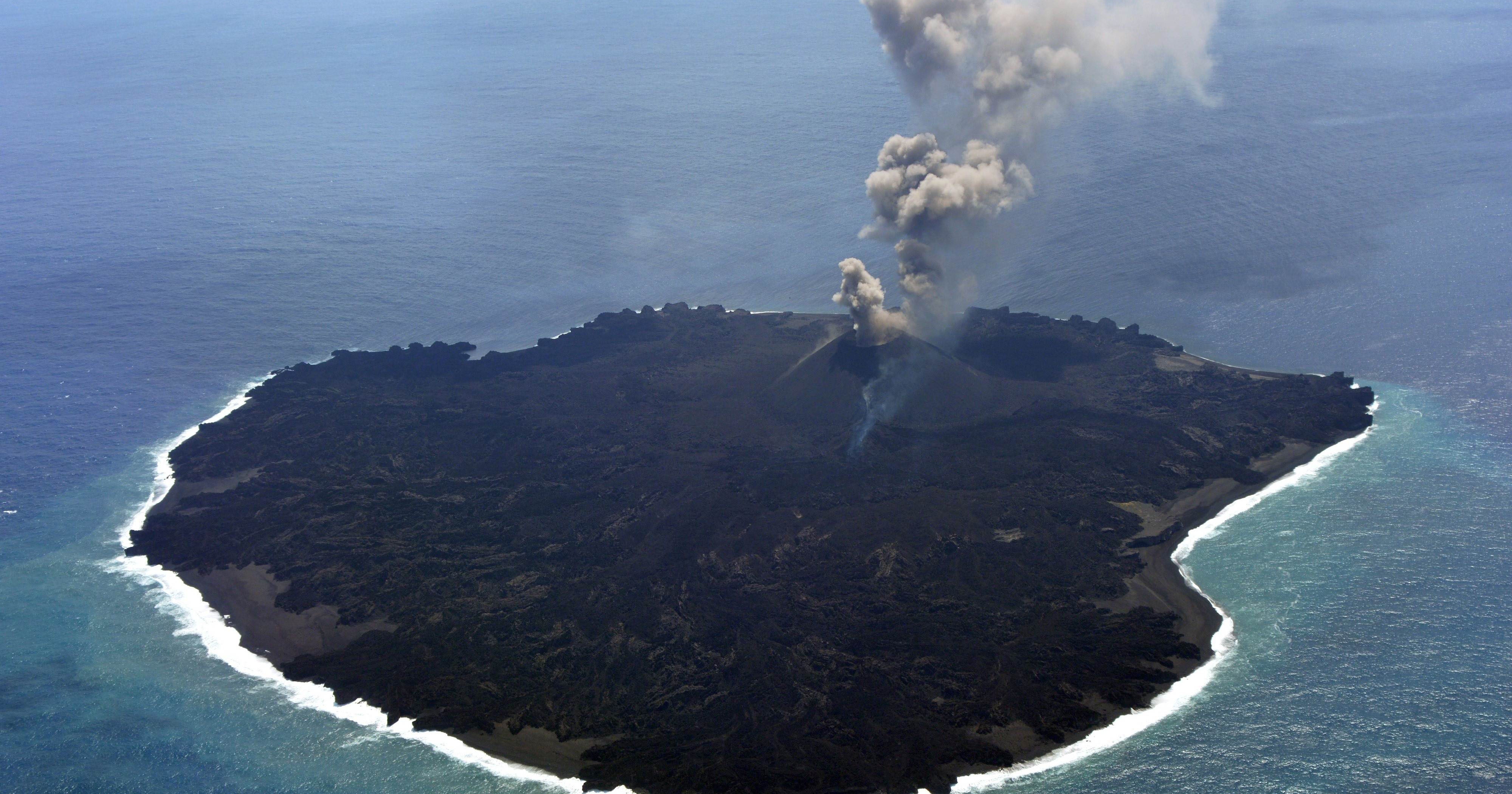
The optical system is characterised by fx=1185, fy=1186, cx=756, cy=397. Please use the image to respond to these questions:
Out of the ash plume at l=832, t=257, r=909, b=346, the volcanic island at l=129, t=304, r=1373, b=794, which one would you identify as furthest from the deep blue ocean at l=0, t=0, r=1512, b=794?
the ash plume at l=832, t=257, r=909, b=346

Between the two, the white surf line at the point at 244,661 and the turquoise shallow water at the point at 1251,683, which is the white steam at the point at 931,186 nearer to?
the turquoise shallow water at the point at 1251,683

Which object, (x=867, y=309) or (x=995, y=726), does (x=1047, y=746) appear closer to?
(x=995, y=726)

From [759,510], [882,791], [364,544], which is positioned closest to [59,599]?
[364,544]

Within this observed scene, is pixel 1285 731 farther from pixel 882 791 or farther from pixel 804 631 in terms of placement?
pixel 804 631

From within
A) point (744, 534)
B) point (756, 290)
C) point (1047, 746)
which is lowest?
point (1047, 746)

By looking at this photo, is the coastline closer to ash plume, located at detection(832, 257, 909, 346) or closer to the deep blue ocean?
the deep blue ocean

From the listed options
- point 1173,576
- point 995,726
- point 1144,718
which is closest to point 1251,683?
point 1144,718
